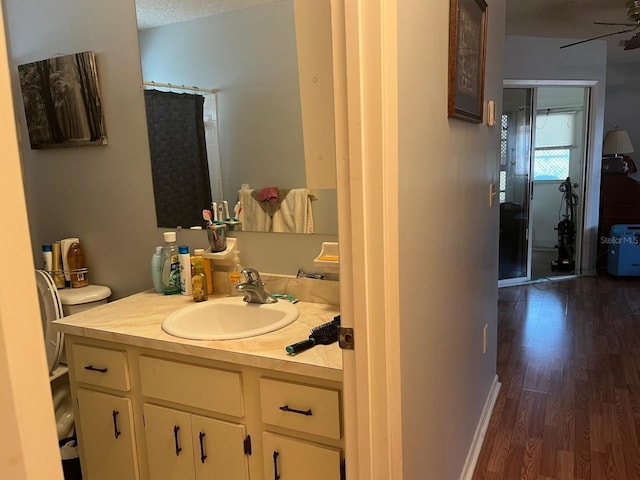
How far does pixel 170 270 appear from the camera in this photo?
206 cm

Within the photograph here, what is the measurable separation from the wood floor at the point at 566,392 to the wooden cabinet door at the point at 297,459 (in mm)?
967

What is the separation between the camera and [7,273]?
41 centimetres

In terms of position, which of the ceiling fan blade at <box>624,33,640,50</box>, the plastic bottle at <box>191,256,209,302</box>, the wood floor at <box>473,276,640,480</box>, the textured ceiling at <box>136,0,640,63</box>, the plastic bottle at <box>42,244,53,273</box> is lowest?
the wood floor at <box>473,276,640,480</box>

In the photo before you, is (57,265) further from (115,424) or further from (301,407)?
(301,407)

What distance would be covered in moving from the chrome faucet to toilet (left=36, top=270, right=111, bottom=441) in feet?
2.62

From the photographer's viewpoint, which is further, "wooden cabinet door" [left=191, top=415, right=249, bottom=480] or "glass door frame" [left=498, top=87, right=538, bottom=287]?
"glass door frame" [left=498, top=87, right=538, bottom=287]

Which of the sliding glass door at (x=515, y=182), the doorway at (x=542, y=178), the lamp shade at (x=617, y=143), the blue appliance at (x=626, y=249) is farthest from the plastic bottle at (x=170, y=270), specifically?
the lamp shade at (x=617, y=143)

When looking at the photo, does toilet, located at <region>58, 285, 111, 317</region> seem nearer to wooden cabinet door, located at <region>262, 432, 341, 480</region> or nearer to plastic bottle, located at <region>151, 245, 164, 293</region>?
plastic bottle, located at <region>151, 245, 164, 293</region>

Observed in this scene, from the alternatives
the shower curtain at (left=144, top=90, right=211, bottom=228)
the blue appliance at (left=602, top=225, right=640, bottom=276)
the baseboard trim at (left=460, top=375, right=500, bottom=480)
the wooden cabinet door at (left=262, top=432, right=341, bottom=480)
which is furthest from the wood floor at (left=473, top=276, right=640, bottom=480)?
the shower curtain at (left=144, top=90, right=211, bottom=228)

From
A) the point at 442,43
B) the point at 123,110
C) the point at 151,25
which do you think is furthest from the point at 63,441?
the point at 442,43

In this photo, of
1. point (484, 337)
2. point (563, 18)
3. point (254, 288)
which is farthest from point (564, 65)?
point (254, 288)

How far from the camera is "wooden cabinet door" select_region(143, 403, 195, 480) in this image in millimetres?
1610

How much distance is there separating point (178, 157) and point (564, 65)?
4312 millimetres

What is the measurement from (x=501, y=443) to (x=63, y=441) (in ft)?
6.31
